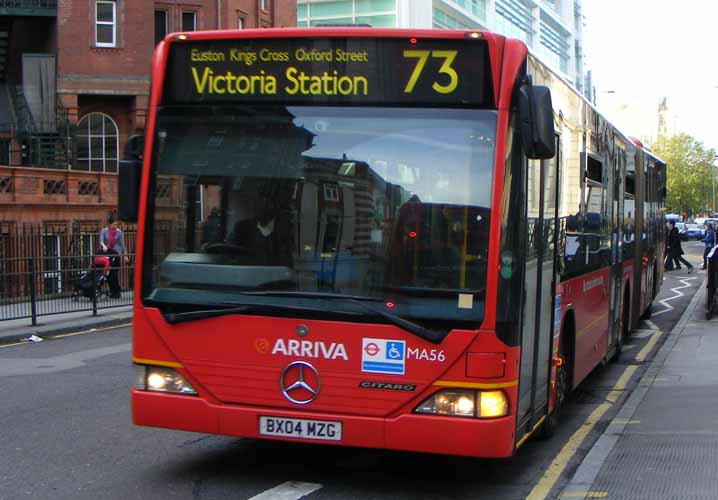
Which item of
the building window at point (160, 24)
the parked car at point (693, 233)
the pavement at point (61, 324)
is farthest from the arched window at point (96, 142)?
the parked car at point (693, 233)

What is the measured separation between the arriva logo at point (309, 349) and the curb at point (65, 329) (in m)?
10.7

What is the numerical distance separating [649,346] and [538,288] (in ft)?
30.1

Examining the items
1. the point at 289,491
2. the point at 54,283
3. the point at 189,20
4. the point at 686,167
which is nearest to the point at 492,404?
the point at 289,491

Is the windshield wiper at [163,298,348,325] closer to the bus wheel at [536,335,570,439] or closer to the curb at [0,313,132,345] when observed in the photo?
the bus wheel at [536,335,570,439]

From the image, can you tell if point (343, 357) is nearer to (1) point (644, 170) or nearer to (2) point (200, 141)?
(2) point (200, 141)

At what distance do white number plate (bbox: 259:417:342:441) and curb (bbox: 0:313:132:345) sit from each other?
10.6m

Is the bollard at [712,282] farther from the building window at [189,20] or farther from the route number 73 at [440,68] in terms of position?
the building window at [189,20]

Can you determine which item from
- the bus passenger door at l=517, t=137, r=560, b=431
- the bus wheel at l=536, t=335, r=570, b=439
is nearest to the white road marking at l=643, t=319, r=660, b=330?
the bus wheel at l=536, t=335, r=570, b=439

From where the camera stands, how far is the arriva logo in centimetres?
628

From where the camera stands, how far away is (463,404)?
614 cm

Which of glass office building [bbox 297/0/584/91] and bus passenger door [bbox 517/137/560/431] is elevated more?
glass office building [bbox 297/0/584/91]

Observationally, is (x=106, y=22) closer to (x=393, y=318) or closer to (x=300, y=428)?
(x=300, y=428)

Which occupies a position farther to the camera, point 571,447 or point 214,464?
point 571,447

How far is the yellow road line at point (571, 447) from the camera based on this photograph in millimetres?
6891
